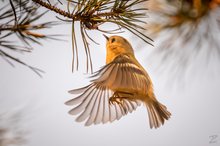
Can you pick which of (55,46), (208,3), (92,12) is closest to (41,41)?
(55,46)

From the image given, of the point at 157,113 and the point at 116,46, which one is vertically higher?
the point at 116,46

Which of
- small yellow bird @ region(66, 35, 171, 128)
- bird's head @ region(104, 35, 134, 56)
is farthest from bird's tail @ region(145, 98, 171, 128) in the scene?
bird's head @ region(104, 35, 134, 56)

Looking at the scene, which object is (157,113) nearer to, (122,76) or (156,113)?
(156,113)

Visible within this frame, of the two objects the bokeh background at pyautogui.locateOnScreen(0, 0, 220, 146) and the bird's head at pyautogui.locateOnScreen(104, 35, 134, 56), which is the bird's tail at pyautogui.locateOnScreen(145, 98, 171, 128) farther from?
the bird's head at pyautogui.locateOnScreen(104, 35, 134, 56)

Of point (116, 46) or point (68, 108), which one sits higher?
point (116, 46)

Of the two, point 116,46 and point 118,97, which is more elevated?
point 116,46

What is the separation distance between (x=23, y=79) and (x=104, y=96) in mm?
162

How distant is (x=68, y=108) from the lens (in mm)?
552

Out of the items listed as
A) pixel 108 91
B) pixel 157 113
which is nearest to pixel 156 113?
pixel 157 113

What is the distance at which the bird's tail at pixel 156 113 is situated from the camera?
57 cm

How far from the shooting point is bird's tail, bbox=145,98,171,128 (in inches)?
22.4

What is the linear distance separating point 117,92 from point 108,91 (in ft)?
0.06

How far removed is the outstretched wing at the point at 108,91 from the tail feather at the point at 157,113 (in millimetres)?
29

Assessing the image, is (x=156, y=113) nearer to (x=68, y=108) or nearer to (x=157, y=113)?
(x=157, y=113)
